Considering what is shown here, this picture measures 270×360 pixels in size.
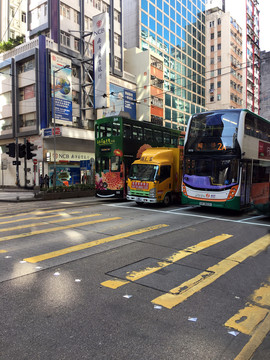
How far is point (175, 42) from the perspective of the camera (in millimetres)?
59281

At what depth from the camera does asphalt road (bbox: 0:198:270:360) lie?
2.91 m

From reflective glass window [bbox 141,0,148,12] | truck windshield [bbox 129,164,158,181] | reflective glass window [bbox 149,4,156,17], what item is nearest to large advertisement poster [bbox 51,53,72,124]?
truck windshield [bbox 129,164,158,181]

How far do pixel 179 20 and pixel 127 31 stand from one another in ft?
55.9

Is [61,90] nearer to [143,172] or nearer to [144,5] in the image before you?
[143,172]

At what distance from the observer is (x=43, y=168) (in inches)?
1224

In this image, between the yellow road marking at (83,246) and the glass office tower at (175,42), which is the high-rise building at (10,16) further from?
the yellow road marking at (83,246)

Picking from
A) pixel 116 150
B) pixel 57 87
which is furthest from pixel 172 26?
pixel 116 150

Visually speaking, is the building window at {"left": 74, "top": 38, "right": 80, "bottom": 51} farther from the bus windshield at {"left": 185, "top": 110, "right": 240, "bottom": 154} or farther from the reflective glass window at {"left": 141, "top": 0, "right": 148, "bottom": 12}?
the bus windshield at {"left": 185, "top": 110, "right": 240, "bottom": 154}

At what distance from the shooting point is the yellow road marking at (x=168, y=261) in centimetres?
453

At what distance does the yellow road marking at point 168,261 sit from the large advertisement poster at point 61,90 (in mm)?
26541

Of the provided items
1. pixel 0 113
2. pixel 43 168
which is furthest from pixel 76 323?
pixel 0 113

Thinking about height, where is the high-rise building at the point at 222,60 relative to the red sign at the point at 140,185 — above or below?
above

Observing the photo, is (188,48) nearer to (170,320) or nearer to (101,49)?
(101,49)

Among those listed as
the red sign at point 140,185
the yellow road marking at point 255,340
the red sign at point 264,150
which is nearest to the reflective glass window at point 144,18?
the red sign at point 264,150
